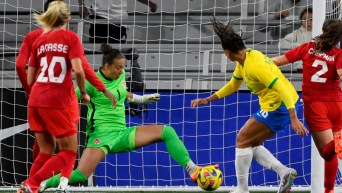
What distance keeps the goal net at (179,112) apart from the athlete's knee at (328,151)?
193 cm

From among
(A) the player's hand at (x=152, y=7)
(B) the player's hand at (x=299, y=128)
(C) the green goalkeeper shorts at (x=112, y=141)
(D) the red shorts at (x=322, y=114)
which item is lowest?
(C) the green goalkeeper shorts at (x=112, y=141)

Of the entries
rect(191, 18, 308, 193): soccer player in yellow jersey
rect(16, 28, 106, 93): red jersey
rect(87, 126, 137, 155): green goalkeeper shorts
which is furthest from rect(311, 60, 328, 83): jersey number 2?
rect(16, 28, 106, 93): red jersey

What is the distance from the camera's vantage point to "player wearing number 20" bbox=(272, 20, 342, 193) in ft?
31.0

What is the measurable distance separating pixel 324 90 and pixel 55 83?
2.54 metres

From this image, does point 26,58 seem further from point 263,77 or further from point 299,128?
point 299,128

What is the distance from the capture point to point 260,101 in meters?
9.72

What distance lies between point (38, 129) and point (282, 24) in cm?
459

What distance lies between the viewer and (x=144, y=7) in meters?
13.3

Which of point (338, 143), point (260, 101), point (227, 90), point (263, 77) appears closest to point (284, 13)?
point (227, 90)

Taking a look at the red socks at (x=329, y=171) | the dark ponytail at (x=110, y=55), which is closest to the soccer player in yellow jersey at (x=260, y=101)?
the red socks at (x=329, y=171)

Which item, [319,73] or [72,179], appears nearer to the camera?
[319,73]

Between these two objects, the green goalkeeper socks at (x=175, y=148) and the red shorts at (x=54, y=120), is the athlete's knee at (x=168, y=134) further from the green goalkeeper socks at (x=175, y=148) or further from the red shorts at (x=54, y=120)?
the red shorts at (x=54, y=120)

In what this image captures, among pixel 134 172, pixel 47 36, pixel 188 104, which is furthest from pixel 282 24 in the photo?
pixel 47 36

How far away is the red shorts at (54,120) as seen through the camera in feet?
27.8
